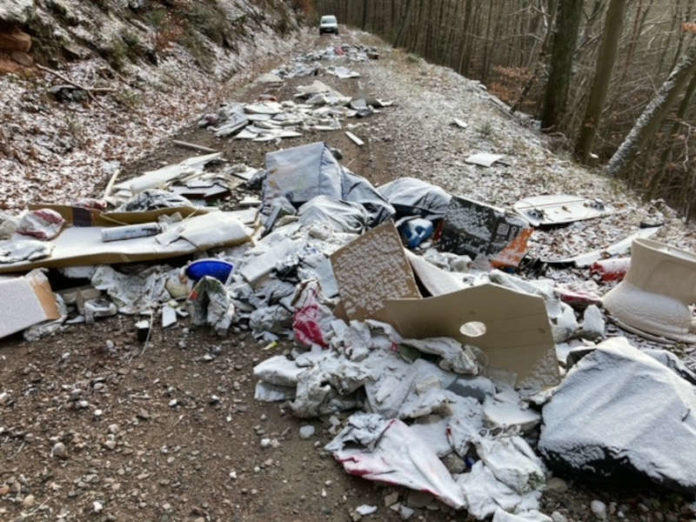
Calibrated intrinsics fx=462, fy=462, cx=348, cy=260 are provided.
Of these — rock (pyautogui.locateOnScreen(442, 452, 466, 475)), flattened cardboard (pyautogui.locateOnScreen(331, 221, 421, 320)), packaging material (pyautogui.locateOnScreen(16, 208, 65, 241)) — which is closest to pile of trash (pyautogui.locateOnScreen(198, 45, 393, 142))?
packaging material (pyautogui.locateOnScreen(16, 208, 65, 241))

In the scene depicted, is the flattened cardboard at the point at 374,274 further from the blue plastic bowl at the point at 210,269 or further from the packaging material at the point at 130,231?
the packaging material at the point at 130,231

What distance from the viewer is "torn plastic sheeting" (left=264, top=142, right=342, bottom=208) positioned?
482cm

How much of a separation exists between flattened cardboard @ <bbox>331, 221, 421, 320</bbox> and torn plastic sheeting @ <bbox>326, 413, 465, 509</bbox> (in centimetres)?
75

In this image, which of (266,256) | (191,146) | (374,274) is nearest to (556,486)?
(374,274)

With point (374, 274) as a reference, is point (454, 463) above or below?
below

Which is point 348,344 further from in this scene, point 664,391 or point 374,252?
point 664,391

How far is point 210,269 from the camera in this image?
143 inches

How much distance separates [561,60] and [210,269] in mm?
8741

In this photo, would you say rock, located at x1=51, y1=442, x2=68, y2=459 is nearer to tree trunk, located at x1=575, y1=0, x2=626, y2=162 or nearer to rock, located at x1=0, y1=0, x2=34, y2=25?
rock, located at x1=0, y1=0, x2=34, y2=25

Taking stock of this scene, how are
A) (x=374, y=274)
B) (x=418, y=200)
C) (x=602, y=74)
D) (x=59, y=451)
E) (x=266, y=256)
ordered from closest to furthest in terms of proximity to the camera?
(x=59, y=451) < (x=374, y=274) < (x=266, y=256) < (x=418, y=200) < (x=602, y=74)

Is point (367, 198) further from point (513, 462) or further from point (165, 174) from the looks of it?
point (513, 462)

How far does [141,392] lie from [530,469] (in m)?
2.15

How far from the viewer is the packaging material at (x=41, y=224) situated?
3.84 m

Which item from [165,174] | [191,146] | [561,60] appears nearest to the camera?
[165,174]
